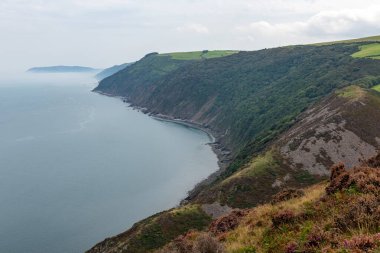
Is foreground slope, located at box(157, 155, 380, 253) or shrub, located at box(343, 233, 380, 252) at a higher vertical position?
shrub, located at box(343, 233, 380, 252)

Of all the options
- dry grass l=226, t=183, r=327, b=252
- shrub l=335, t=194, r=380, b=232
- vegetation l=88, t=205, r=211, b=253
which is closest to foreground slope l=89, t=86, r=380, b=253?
vegetation l=88, t=205, r=211, b=253

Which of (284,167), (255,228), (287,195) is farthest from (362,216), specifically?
(284,167)

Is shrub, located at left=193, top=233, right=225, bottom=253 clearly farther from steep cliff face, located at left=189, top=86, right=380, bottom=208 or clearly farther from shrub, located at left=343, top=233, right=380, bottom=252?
steep cliff face, located at left=189, top=86, right=380, bottom=208

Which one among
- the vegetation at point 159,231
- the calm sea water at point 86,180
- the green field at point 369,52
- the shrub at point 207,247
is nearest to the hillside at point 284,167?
the vegetation at point 159,231

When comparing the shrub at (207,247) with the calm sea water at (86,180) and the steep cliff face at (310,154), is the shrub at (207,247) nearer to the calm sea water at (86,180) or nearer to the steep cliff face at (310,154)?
the steep cliff face at (310,154)

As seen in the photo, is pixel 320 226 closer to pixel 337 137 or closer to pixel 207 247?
pixel 207 247
